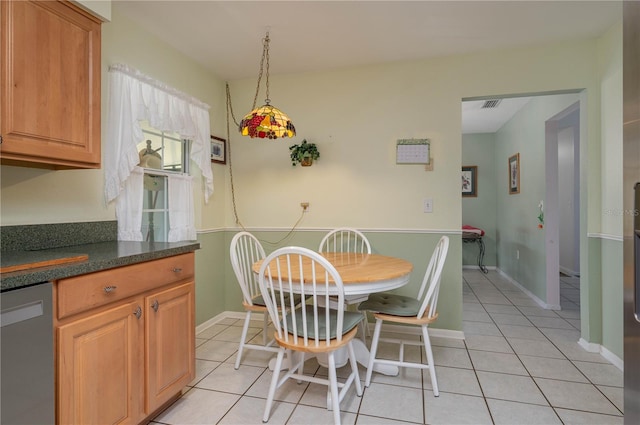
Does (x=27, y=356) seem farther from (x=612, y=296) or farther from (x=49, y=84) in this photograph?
(x=612, y=296)

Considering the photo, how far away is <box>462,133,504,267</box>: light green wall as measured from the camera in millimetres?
5939

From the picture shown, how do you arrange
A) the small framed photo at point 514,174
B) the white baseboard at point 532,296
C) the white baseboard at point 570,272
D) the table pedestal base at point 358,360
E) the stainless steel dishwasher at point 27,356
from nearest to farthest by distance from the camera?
the stainless steel dishwasher at point 27,356 < the table pedestal base at point 358,360 < the white baseboard at point 532,296 < the small framed photo at point 514,174 < the white baseboard at point 570,272

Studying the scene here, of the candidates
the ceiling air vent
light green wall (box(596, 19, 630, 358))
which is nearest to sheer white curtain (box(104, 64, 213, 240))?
light green wall (box(596, 19, 630, 358))

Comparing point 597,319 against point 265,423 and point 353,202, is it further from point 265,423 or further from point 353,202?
point 265,423

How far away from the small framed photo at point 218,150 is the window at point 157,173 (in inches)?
13.7

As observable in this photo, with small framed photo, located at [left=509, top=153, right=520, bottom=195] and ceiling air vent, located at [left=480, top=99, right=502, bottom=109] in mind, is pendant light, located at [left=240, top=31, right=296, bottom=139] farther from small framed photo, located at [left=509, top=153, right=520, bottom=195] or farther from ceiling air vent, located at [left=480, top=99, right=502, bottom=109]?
small framed photo, located at [left=509, top=153, right=520, bottom=195]

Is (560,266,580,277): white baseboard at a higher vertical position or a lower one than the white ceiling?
lower

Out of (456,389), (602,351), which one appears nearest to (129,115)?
(456,389)

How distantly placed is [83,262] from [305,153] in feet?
6.87

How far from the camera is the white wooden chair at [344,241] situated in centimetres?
296

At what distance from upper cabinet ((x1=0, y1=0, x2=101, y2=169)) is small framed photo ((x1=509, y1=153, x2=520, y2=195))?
488 cm

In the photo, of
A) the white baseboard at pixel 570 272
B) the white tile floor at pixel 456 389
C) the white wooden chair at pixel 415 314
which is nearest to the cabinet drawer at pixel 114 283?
the white tile floor at pixel 456 389

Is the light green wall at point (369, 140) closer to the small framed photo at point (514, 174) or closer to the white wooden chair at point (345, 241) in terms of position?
the white wooden chair at point (345, 241)

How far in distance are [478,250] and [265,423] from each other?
17.2ft
